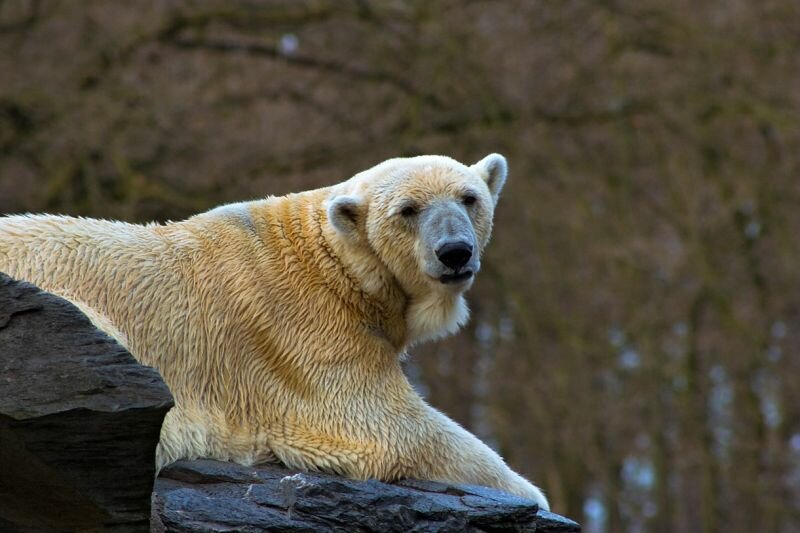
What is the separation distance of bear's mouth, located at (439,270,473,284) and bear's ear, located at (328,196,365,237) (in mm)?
611

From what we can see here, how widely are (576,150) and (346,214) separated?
35.8ft

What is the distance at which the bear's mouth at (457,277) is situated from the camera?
22.8ft

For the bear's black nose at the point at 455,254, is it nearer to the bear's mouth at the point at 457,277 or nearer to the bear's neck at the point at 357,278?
the bear's mouth at the point at 457,277

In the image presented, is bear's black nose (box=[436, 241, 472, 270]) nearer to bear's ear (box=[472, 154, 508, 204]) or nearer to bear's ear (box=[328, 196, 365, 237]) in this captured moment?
bear's ear (box=[328, 196, 365, 237])

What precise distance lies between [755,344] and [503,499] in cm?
1112

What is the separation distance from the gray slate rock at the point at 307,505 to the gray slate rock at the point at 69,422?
0.45 meters

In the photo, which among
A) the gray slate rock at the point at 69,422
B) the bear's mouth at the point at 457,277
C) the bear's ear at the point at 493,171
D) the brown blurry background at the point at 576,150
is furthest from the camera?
the brown blurry background at the point at 576,150

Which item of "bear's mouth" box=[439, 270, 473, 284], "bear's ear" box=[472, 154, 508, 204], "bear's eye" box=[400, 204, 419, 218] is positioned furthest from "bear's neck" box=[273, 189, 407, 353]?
Answer: "bear's ear" box=[472, 154, 508, 204]

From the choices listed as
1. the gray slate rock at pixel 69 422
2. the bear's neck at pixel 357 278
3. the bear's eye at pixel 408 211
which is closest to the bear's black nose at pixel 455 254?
the bear's eye at pixel 408 211

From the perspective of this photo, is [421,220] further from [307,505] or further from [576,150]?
[576,150]

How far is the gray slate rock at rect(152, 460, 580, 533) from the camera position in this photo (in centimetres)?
577

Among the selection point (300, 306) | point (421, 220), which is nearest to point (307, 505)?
point (300, 306)

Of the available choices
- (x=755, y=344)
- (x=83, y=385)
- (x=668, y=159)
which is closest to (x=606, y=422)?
(x=755, y=344)

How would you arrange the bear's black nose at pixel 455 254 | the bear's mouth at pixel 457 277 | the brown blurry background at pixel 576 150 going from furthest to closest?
the brown blurry background at pixel 576 150, the bear's mouth at pixel 457 277, the bear's black nose at pixel 455 254
